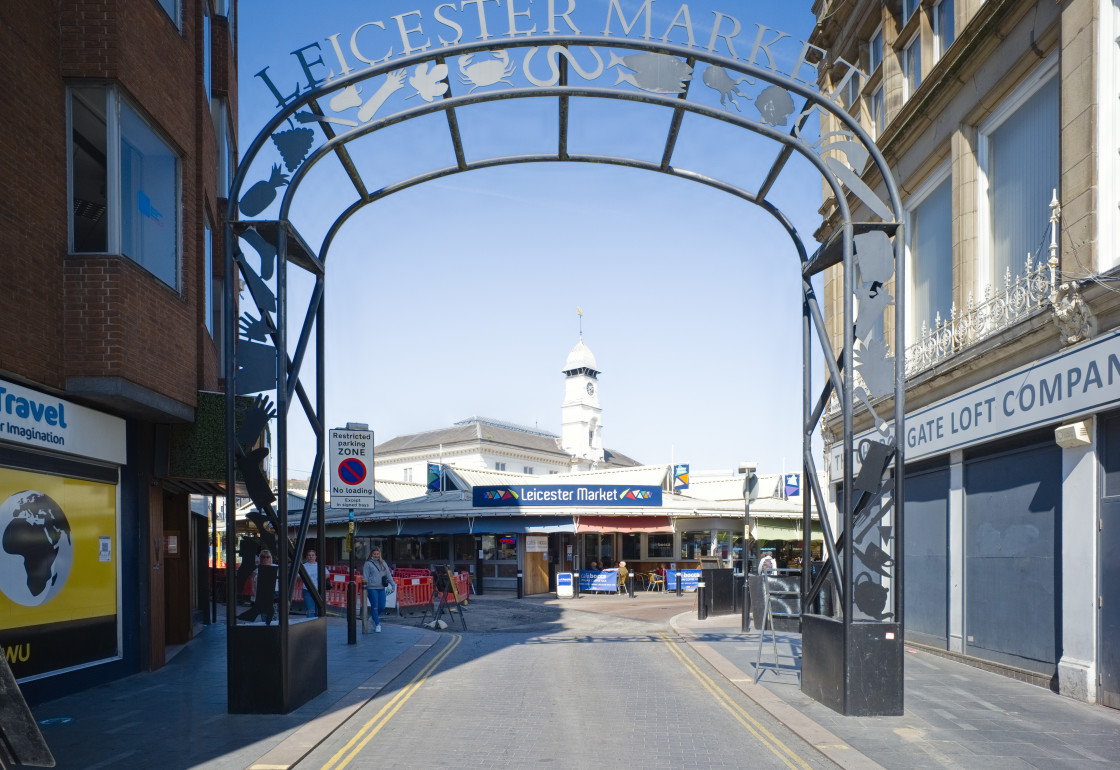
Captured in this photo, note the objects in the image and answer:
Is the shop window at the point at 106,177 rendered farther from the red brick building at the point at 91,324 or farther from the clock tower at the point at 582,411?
the clock tower at the point at 582,411

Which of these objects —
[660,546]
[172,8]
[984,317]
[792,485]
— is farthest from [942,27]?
[792,485]

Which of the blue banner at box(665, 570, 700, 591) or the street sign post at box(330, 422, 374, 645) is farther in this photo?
the blue banner at box(665, 570, 700, 591)

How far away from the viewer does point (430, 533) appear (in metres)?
33.8

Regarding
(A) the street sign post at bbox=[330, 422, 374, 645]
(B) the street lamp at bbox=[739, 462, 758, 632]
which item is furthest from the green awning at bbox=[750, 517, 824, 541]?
(A) the street sign post at bbox=[330, 422, 374, 645]

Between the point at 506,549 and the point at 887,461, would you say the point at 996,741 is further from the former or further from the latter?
the point at 506,549

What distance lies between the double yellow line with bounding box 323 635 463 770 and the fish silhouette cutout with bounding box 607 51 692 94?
7270mm

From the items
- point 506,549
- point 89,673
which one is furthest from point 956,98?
point 506,549

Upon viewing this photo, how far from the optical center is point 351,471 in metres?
16.7

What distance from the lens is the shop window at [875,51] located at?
20345 mm

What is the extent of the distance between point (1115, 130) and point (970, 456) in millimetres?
5335

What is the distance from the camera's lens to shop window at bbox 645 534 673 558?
3678 cm

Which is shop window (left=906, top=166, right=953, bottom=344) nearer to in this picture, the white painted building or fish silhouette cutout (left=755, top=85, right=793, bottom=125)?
fish silhouette cutout (left=755, top=85, right=793, bottom=125)

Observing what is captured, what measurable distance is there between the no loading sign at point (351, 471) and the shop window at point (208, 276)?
3.21 metres

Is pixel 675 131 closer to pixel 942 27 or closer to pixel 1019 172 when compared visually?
pixel 1019 172
